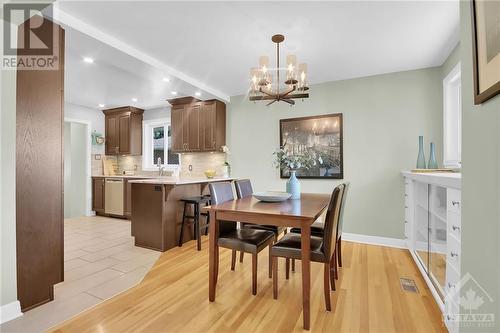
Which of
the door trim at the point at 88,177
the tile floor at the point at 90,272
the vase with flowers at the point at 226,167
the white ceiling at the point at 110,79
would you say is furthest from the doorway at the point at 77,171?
the vase with flowers at the point at 226,167

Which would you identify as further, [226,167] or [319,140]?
[226,167]

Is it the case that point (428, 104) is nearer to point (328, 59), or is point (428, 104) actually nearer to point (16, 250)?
point (328, 59)

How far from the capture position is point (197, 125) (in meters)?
4.86

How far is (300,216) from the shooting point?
1.69m

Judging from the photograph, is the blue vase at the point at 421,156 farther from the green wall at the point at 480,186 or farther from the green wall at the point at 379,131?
the green wall at the point at 480,186

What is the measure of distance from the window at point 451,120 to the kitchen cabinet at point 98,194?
635 cm

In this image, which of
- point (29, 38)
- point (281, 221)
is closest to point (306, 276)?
point (281, 221)

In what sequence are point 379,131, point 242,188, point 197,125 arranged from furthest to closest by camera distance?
point 197,125, point 379,131, point 242,188

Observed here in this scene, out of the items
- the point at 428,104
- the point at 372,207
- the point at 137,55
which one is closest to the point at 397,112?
the point at 428,104

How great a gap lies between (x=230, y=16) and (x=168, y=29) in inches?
26.3

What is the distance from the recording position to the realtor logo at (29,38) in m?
1.75

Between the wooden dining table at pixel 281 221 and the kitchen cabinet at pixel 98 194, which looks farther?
the kitchen cabinet at pixel 98 194

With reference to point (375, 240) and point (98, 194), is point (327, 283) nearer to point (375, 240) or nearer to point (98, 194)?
point (375, 240)

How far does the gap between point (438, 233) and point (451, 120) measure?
5.69ft
